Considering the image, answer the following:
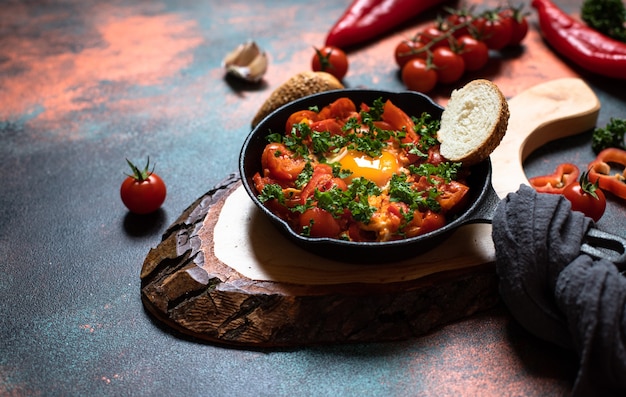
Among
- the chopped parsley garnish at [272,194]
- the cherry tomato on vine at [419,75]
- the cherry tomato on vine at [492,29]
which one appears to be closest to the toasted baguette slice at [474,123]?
the chopped parsley garnish at [272,194]

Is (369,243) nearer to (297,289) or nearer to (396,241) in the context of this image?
(396,241)

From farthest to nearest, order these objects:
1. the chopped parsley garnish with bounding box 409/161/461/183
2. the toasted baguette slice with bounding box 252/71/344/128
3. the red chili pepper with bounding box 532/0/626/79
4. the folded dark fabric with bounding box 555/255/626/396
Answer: the red chili pepper with bounding box 532/0/626/79, the toasted baguette slice with bounding box 252/71/344/128, the chopped parsley garnish with bounding box 409/161/461/183, the folded dark fabric with bounding box 555/255/626/396

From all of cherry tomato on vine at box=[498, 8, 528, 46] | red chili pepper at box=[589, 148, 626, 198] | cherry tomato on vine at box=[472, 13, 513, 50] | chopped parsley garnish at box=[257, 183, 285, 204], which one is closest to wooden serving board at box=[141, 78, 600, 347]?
chopped parsley garnish at box=[257, 183, 285, 204]

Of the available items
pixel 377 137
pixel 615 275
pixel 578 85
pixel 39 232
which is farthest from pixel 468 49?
pixel 39 232

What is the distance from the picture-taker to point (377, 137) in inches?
146

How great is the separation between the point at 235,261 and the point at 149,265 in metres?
0.50

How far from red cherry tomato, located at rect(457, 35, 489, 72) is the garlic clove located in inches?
57.8

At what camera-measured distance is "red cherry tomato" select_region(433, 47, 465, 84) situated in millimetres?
4910

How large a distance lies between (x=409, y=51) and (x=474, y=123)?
1723 mm

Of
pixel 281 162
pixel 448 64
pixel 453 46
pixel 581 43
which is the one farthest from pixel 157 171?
pixel 581 43

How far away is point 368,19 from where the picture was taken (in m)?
A: 5.59

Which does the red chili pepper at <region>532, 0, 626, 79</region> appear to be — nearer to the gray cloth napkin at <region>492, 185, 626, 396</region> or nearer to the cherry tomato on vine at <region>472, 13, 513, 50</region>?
the cherry tomato on vine at <region>472, 13, 513, 50</region>

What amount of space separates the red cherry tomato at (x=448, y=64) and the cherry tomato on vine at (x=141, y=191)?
2.21 metres

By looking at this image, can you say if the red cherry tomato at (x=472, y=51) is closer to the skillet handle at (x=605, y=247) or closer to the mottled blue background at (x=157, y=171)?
the mottled blue background at (x=157, y=171)
